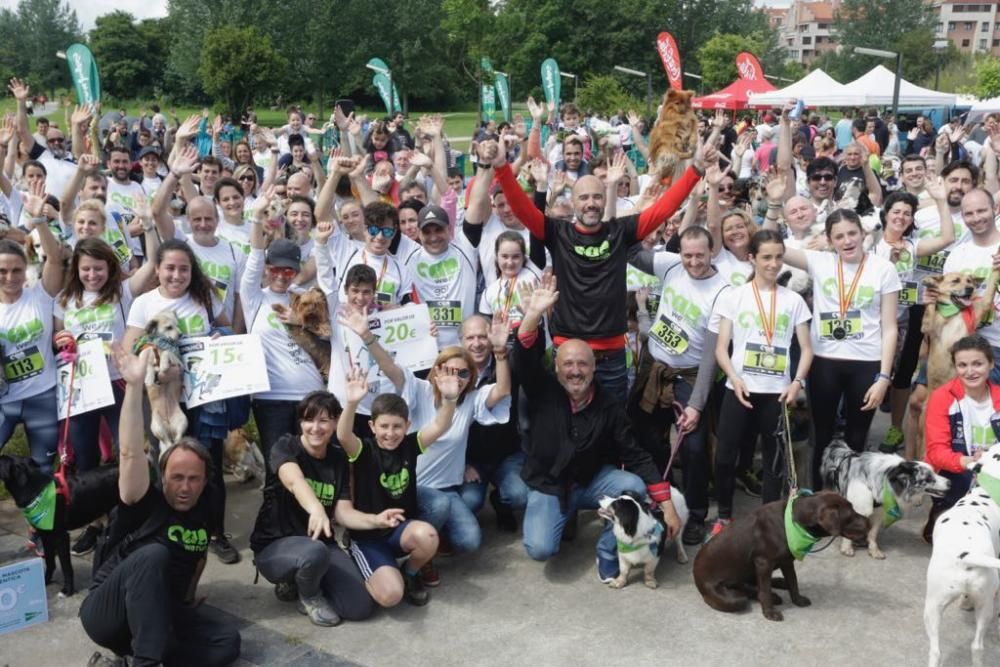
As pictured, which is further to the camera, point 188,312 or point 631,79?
point 631,79

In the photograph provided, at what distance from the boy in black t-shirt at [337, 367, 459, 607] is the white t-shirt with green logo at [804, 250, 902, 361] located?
2289 millimetres

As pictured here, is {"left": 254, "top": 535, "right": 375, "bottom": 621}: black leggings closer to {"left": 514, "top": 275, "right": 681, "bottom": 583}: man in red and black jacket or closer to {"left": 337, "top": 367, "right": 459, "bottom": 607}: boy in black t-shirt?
{"left": 337, "top": 367, "right": 459, "bottom": 607}: boy in black t-shirt

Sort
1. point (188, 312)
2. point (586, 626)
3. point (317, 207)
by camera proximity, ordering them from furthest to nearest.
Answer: point (317, 207) < point (188, 312) < point (586, 626)

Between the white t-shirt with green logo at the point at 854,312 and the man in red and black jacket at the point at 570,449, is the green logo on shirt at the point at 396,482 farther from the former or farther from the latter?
the white t-shirt with green logo at the point at 854,312

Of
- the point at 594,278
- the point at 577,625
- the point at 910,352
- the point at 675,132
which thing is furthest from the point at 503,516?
the point at 675,132

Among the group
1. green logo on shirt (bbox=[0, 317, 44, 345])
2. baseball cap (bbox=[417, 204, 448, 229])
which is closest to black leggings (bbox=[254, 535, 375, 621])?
green logo on shirt (bbox=[0, 317, 44, 345])

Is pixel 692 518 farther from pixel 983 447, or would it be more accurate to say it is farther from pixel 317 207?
pixel 317 207

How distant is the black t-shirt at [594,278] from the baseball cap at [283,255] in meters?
1.63

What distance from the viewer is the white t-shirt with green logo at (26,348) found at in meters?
5.20

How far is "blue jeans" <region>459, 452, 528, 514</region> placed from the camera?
5531mm

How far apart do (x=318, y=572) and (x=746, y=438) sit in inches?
104

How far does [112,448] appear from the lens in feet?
Result: 18.8

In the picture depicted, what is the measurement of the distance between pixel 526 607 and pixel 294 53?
56.7 meters

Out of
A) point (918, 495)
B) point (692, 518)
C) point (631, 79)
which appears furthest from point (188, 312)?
point (631, 79)
